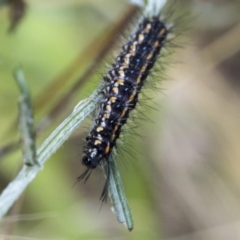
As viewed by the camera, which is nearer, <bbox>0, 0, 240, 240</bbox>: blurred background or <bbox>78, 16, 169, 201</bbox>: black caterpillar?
<bbox>78, 16, 169, 201</bbox>: black caterpillar

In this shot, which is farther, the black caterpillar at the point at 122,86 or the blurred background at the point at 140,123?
the blurred background at the point at 140,123

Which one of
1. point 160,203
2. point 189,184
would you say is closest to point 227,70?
point 189,184

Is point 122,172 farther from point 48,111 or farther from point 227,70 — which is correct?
point 227,70

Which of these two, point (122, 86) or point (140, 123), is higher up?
point (122, 86)
